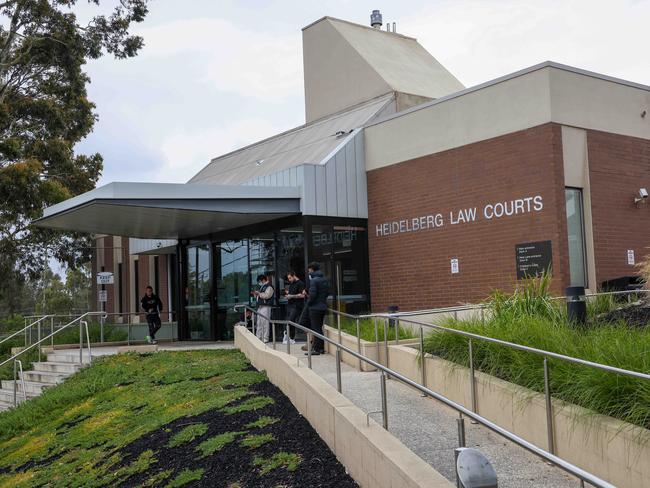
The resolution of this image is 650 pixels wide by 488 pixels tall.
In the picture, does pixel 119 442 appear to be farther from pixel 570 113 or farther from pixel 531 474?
pixel 570 113

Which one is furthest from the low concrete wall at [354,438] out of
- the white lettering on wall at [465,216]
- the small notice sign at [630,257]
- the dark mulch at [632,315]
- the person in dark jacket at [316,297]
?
the small notice sign at [630,257]

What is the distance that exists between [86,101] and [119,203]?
1494 centimetres

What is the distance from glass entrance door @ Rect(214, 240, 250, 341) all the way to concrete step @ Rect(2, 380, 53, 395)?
532 cm

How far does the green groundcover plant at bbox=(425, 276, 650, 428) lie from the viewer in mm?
5812

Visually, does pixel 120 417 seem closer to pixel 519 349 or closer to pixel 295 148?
pixel 519 349

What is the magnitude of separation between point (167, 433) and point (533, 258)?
802 centimetres

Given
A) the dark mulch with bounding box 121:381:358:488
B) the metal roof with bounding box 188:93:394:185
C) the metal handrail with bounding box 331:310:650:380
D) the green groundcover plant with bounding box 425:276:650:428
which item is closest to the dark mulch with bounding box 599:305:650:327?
the green groundcover plant with bounding box 425:276:650:428

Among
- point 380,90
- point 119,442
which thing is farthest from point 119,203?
point 380,90

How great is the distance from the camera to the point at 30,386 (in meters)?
15.4

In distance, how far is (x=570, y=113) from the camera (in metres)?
14.0

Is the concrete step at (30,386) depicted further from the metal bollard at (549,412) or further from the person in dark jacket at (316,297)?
the metal bollard at (549,412)

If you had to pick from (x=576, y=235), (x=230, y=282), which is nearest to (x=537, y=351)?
(x=576, y=235)

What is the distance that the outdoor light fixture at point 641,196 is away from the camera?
14945 millimetres

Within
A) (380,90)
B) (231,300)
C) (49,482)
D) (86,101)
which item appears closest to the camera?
(49,482)
